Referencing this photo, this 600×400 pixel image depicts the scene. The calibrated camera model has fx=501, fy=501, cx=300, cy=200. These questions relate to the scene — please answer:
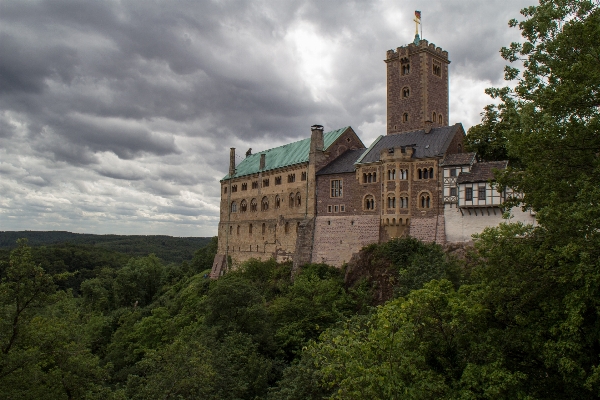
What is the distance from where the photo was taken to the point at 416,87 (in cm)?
4962

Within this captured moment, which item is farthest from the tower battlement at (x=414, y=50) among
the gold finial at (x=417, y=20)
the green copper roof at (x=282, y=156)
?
the green copper roof at (x=282, y=156)

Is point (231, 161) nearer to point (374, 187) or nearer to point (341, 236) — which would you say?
point (341, 236)

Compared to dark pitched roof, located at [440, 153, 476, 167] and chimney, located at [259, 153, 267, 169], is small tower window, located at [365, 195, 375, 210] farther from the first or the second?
chimney, located at [259, 153, 267, 169]

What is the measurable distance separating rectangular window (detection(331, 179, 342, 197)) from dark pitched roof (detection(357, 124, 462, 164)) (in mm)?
3086

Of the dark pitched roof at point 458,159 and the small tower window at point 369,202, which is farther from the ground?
the dark pitched roof at point 458,159

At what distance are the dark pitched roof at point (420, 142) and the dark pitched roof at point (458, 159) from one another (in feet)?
2.27

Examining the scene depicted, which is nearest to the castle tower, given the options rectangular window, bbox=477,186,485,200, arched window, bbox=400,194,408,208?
arched window, bbox=400,194,408,208

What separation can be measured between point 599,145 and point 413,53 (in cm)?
3726

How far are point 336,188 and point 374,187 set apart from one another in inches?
186

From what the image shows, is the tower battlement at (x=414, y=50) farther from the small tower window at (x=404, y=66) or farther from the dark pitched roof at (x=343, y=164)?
the dark pitched roof at (x=343, y=164)

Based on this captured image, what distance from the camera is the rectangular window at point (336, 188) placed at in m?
47.3

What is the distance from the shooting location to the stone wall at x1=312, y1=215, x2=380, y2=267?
43.8 metres

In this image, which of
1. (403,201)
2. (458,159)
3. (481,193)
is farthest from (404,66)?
(481,193)

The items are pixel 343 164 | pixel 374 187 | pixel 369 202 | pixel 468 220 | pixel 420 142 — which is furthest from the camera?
pixel 343 164
